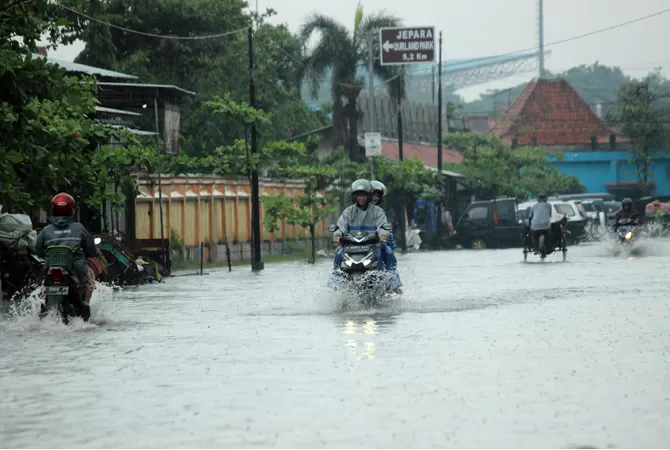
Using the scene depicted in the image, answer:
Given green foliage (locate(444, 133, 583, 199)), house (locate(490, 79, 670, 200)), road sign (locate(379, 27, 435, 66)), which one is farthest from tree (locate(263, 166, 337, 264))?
house (locate(490, 79, 670, 200))

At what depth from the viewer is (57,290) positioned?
1563cm

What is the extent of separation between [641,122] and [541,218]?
2378 inches

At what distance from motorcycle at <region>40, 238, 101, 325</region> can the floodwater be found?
11.9 inches

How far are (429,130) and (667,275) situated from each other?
66336 mm

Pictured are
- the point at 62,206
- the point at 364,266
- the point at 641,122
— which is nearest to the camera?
the point at 62,206

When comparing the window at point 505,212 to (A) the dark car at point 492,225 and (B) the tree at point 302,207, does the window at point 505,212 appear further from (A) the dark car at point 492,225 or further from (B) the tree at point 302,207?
(B) the tree at point 302,207

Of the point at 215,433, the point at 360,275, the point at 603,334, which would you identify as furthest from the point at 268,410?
the point at 360,275

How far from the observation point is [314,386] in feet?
33.8

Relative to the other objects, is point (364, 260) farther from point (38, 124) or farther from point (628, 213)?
point (628, 213)

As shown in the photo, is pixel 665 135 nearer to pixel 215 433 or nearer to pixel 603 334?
pixel 603 334

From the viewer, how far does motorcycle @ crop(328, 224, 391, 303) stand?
740 inches

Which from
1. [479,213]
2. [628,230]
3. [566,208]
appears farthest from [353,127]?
[628,230]

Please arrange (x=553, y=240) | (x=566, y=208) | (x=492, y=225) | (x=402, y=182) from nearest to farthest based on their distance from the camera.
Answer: (x=553, y=240), (x=566, y=208), (x=492, y=225), (x=402, y=182)

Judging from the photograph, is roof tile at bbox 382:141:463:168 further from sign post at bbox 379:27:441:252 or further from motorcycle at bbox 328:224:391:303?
motorcycle at bbox 328:224:391:303
